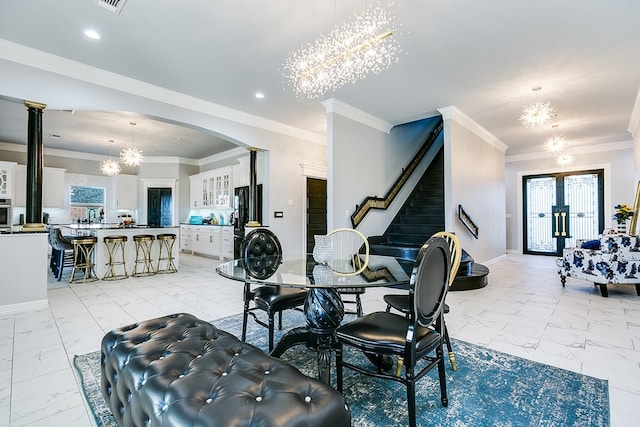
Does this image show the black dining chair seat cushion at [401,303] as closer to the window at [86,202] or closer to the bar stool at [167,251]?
the bar stool at [167,251]

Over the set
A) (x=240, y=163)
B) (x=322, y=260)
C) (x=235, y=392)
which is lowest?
(x=235, y=392)

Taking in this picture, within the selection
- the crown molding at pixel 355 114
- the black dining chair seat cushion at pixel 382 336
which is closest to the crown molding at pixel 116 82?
the crown molding at pixel 355 114

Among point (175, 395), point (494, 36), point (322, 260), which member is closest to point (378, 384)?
point (322, 260)

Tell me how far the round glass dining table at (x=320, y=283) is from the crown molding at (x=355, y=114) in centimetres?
341

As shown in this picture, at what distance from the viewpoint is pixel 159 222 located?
9891 mm

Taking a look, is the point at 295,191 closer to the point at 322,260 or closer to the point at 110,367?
the point at 322,260

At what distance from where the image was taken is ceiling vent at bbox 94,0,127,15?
2727 mm

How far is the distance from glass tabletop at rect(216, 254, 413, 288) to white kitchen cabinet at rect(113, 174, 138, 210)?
8.77 metres

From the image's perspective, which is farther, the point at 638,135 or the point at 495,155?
the point at 495,155

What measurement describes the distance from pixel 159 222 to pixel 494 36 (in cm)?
977

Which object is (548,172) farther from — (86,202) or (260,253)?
(86,202)

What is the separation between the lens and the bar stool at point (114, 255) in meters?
5.42

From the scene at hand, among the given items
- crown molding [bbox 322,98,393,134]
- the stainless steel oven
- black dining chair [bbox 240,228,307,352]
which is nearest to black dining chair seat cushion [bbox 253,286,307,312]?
black dining chair [bbox 240,228,307,352]

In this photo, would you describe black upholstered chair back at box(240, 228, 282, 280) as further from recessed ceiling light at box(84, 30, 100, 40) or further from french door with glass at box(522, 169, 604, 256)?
french door with glass at box(522, 169, 604, 256)
